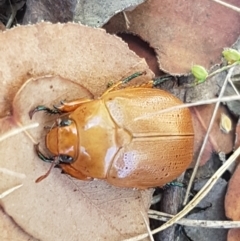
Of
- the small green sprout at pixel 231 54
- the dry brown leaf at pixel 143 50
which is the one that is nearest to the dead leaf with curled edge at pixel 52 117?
the dry brown leaf at pixel 143 50

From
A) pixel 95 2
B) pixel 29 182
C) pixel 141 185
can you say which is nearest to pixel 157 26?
pixel 95 2

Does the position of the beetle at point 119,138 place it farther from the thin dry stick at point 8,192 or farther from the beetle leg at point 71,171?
the thin dry stick at point 8,192

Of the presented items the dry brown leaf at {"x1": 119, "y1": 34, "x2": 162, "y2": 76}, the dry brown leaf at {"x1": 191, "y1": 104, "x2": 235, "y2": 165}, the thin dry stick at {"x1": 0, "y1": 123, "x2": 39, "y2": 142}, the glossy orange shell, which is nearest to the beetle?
the glossy orange shell

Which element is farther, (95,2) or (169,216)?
(169,216)

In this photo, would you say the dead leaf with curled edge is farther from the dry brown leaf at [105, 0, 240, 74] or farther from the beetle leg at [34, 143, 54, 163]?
the dry brown leaf at [105, 0, 240, 74]

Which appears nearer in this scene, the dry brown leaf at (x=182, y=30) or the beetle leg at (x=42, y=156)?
the beetle leg at (x=42, y=156)

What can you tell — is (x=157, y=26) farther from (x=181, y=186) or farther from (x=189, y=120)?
(x=181, y=186)
